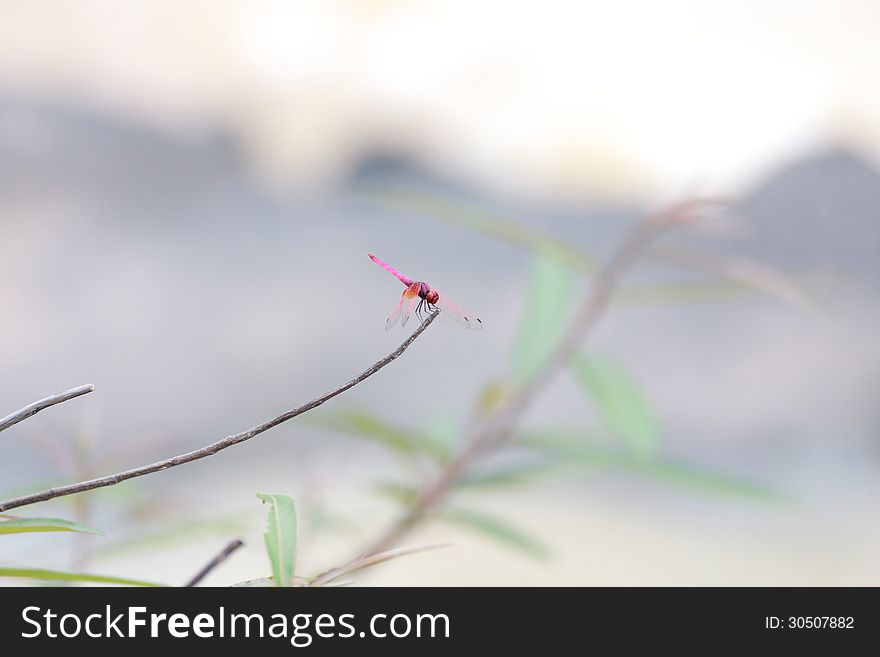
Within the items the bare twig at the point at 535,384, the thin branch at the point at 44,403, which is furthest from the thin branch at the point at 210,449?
the bare twig at the point at 535,384

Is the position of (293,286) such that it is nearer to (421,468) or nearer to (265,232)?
(265,232)

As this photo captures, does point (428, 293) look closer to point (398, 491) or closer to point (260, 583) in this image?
point (260, 583)

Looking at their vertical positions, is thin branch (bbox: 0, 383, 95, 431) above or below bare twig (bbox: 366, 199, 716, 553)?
below

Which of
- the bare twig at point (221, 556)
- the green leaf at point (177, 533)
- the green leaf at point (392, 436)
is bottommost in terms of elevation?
the bare twig at point (221, 556)

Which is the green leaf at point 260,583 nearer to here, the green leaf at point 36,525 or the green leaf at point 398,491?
the green leaf at point 36,525

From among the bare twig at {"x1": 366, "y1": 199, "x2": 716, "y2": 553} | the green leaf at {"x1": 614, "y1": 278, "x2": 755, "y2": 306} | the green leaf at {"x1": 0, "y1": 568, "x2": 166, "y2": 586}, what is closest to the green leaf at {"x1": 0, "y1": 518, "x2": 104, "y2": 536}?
the green leaf at {"x1": 0, "y1": 568, "x2": 166, "y2": 586}

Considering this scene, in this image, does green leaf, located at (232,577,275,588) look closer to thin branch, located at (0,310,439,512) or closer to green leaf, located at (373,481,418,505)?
thin branch, located at (0,310,439,512)

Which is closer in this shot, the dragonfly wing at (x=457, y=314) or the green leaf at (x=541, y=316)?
the dragonfly wing at (x=457, y=314)
